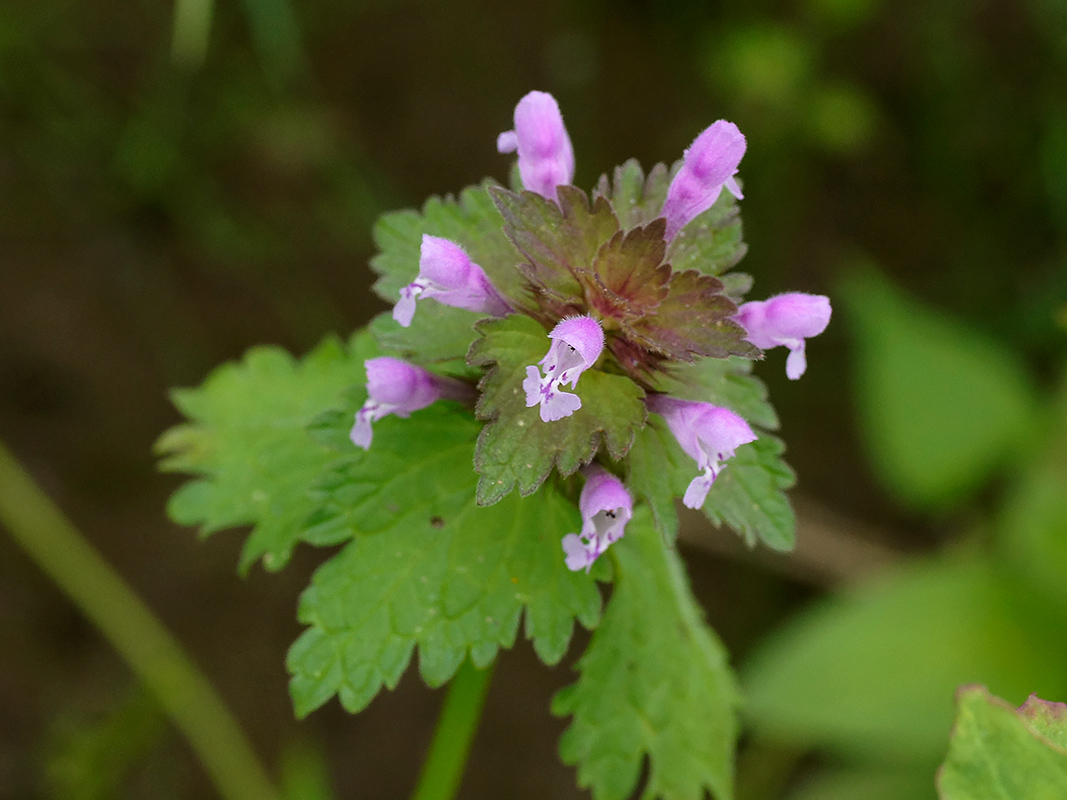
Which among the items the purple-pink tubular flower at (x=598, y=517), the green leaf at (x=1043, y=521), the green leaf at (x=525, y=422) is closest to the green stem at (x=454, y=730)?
the purple-pink tubular flower at (x=598, y=517)

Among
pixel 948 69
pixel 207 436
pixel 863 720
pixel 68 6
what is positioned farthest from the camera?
pixel 948 69

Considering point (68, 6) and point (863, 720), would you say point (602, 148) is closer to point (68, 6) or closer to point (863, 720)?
point (68, 6)

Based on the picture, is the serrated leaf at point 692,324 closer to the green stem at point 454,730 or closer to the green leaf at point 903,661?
the green stem at point 454,730

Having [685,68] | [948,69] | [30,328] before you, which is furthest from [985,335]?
[30,328]

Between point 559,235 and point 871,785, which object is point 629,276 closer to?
point 559,235

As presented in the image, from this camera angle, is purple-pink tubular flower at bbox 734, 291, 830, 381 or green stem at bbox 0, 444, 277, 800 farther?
green stem at bbox 0, 444, 277, 800

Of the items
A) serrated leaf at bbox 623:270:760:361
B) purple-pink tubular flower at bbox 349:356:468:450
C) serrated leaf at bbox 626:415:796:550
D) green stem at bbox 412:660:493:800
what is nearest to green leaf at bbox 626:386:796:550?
serrated leaf at bbox 626:415:796:550

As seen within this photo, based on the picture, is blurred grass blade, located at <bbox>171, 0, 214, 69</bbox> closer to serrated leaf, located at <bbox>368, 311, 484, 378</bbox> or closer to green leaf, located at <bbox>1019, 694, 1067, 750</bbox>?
serrated leaf, located at <bbox>368, 311, 484, 378</bbox>
